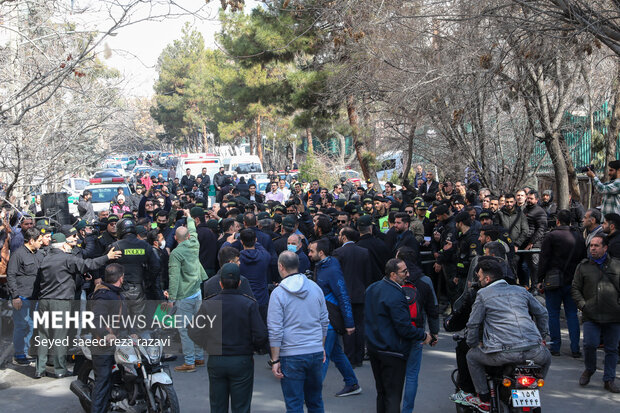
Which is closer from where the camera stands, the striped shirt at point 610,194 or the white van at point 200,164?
the striped shirt at point 610,194

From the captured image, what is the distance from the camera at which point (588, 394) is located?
747 centimetres

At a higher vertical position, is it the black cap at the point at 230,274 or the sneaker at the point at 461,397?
the black cap at the point at 230,274

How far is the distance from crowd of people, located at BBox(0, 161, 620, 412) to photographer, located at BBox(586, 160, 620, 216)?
0.02 meters

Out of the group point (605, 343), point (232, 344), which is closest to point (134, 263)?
point (232, 344)

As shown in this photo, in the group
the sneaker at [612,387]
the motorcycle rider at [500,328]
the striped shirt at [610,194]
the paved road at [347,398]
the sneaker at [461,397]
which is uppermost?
the striped shirt at [610,194]

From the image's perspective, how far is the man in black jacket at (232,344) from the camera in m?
5.58

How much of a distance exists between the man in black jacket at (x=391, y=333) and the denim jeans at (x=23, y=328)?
5420 millimetres

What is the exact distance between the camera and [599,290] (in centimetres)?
737

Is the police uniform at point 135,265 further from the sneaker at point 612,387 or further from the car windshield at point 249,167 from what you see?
the car windshield at point 249,167

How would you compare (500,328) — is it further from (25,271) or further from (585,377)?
(25,271)

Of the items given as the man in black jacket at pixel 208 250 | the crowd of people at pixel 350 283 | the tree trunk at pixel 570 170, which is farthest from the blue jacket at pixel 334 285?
the tree trunk at pixel 570 170

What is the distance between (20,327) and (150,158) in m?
49.6

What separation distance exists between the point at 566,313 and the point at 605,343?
136 cm

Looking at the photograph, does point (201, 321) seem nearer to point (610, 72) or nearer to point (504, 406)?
point (504, 406)
